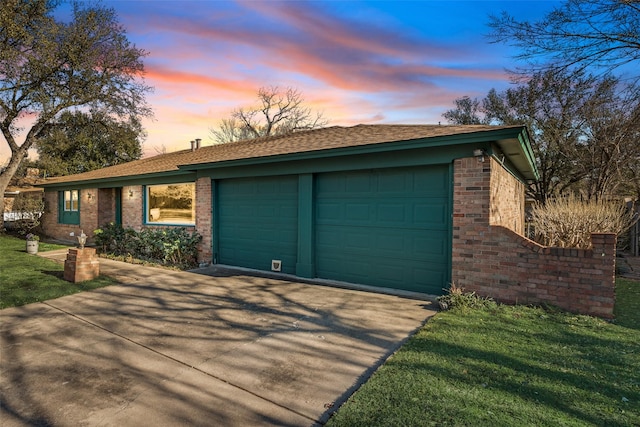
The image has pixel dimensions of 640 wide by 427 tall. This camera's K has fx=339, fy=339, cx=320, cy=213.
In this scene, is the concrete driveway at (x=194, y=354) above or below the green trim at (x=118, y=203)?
below

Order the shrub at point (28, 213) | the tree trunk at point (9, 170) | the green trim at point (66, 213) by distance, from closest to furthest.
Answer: the green trim at point (66, 213) → the shrub at point (28, 213) → the tree trunk at point (9, 170)

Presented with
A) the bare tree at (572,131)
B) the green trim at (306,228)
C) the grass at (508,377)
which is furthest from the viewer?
the bare tree at (572,131)

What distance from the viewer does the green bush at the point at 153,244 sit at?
948 cm

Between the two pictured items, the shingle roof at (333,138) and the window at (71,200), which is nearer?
the shingle roof at (333,138)

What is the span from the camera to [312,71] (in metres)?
10.2

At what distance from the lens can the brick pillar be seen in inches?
277

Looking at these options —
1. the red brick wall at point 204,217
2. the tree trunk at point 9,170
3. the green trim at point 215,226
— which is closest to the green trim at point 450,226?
the green trim at point 215,226

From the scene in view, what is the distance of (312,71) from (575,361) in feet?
30.5

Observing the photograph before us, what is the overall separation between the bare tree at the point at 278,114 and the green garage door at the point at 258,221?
23.9 metres

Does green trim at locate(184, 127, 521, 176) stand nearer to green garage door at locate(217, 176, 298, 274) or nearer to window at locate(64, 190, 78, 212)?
green garage door at locate(217, 176, 298, 274)

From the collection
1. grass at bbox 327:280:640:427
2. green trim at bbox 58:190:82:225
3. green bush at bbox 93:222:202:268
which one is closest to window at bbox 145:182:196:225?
green bush at bbox 93:222:202:268

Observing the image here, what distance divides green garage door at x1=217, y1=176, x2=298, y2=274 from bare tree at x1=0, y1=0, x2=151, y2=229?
12.6 m

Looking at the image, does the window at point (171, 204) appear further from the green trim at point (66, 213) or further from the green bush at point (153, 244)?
the green trim at point (66, 213)

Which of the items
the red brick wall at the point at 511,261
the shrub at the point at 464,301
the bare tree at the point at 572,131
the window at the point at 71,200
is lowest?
the shrub at the point at 464,301
